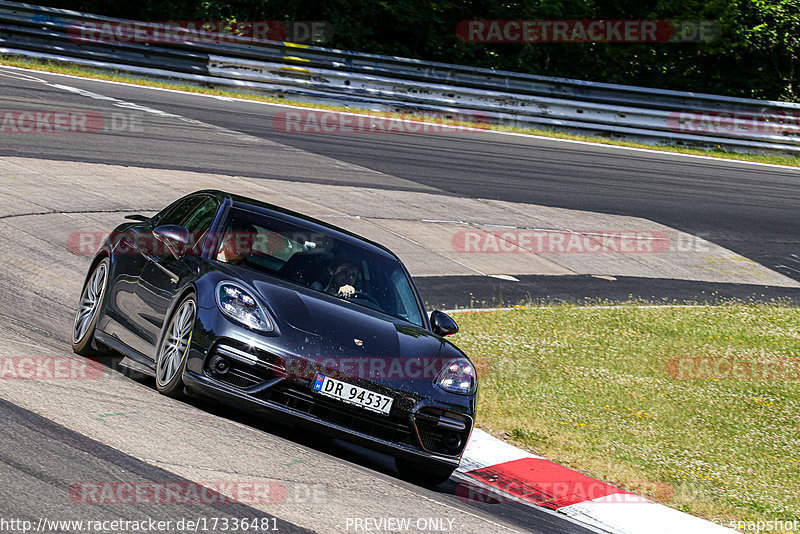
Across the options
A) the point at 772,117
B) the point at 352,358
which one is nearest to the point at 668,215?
the point at 772,117

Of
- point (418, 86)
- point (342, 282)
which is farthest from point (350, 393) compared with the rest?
point (418, 86)

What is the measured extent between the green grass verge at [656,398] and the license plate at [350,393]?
2.11m

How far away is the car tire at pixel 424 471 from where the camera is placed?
5.98 metres

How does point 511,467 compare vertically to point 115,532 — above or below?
below

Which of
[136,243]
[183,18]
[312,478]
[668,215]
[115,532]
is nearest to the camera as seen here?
[115,532]

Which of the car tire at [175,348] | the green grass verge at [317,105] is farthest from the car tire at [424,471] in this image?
the green grass verge at [317,105]

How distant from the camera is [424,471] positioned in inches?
239

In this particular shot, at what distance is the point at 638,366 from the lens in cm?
1016

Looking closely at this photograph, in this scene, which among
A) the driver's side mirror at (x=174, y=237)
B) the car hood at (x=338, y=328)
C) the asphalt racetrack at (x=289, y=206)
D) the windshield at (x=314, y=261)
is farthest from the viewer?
the windshield at (x=314, y=261)

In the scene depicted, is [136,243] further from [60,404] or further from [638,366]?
[638,366]

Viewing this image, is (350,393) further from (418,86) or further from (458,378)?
(418,86)

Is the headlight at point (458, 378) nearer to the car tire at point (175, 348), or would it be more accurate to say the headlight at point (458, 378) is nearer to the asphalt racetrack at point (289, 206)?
the asphalt racetrack at point (289, 206)

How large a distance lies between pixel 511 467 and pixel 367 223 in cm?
867

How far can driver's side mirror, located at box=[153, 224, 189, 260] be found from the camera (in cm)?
661
